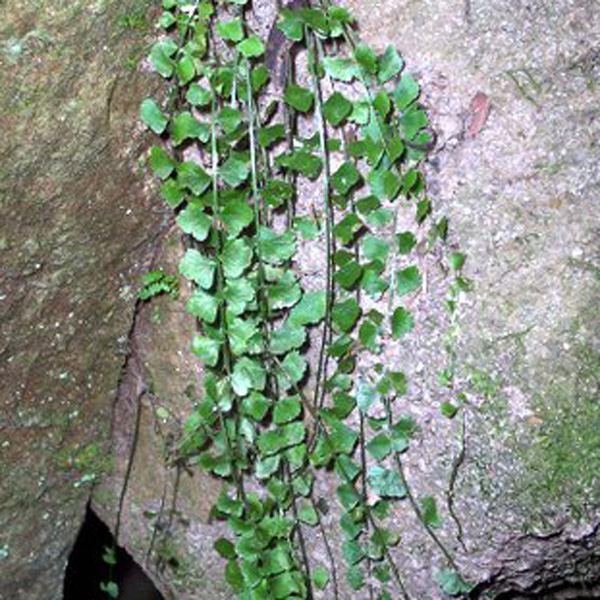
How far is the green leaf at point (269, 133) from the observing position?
53.1 inches

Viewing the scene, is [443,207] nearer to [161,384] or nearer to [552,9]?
[552,9]

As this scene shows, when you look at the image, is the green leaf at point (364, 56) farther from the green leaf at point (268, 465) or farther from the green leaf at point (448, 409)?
the green leaf at point (268, 465)

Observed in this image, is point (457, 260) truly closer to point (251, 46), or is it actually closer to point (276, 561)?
point (251, 46)

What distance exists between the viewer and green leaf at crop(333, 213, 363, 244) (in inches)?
53.0

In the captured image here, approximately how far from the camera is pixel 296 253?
148 cm

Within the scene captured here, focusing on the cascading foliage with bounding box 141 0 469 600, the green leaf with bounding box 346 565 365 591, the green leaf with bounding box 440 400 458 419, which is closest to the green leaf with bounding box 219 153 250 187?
the cascading foliage with bounding box 141 0 469 600

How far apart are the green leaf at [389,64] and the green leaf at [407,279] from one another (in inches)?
11.4

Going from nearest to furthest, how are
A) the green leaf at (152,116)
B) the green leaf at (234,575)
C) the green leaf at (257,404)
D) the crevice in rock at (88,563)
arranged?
the green leaf at (152,116)
the green leaf at (257,404)
the green leaf at (234,575)
the crevice in rock at (88,563)

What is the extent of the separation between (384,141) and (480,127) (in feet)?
0.50

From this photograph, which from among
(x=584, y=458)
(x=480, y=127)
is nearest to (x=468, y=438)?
(x=584, y=458)

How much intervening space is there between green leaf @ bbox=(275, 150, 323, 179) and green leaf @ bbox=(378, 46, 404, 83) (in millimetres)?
153

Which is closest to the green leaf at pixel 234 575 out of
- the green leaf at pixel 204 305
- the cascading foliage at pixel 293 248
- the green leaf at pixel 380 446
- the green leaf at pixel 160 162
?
the cascading foliage at pixel 293 248

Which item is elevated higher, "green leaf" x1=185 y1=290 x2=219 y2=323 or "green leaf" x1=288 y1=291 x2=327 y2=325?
"green leaf" x1=185 y1=290 x2=219 y2=323

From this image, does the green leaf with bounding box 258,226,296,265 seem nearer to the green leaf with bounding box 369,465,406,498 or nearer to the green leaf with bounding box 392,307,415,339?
the green leaf with bounding box 392,307,415,339
